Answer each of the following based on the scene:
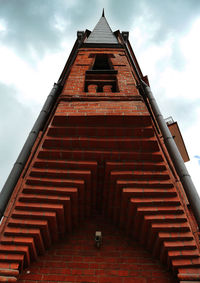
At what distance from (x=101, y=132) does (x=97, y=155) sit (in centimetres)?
28

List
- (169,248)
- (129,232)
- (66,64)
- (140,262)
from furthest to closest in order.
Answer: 1. (66,64)
2. (129,232)
3. (140,262)
4. (169,248)

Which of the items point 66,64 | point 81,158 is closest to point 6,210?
point 81,158

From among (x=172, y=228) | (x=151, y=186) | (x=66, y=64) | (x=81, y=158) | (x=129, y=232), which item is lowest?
(x=172, y=228)

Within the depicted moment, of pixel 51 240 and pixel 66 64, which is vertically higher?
pixel 66 64

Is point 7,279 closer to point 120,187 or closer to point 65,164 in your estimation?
point 65,164

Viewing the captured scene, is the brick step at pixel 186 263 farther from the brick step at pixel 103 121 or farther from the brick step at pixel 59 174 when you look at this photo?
the brick step at pixel 103 121

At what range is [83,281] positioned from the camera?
7.60ft

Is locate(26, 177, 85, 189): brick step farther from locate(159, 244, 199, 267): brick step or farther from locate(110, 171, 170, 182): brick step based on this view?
locate(159, 244, 199, 267): brick step

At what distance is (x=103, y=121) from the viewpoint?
110 inches

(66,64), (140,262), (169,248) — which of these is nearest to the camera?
(169,248)

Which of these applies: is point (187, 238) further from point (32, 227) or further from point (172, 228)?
point (32, 227)

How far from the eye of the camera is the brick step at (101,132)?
2762 mm

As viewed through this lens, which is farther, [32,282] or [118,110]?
[118,110]

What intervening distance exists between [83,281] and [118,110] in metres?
1.96
